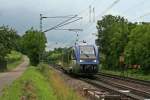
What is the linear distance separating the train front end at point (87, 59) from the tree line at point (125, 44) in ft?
77.6

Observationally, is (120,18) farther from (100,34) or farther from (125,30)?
(125,30)

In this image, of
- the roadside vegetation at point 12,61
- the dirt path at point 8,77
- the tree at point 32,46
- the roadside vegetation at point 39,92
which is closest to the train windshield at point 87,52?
the dirt path at point 8,77

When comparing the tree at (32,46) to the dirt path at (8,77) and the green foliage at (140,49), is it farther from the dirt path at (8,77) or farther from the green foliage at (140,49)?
the dirt path at (8,77)

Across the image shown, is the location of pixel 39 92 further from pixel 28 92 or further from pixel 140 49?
pixel 140 49

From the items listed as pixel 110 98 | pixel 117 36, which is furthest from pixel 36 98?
pixel 117 36

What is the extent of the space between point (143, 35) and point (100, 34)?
5360cm

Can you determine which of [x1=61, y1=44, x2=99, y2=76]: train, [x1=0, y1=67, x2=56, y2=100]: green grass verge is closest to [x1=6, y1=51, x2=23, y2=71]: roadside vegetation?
[x1=61, y1=44, x2=99, y2=76]: train

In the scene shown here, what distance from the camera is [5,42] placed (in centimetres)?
7700

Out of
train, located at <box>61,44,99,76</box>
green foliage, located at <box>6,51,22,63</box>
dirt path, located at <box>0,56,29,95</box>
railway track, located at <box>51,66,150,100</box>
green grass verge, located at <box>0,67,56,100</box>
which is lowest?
railway track, located at <box>51,66,150,100</box>

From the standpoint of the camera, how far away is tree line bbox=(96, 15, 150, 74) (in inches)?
2971

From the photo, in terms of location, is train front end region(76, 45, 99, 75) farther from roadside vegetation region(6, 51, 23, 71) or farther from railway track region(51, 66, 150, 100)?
roadside vegetation region(6, 51, 23, 71)

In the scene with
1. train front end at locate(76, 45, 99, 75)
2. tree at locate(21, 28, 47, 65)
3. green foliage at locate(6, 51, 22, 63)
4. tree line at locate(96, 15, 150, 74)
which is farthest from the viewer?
green foliage at locate(6, 51, 22, 63)

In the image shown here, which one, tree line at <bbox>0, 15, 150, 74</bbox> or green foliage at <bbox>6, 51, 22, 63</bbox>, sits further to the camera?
green foliage at <bbox>6, 51, 22, 63</bbox>

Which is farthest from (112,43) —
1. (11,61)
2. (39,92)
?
(39,92)
